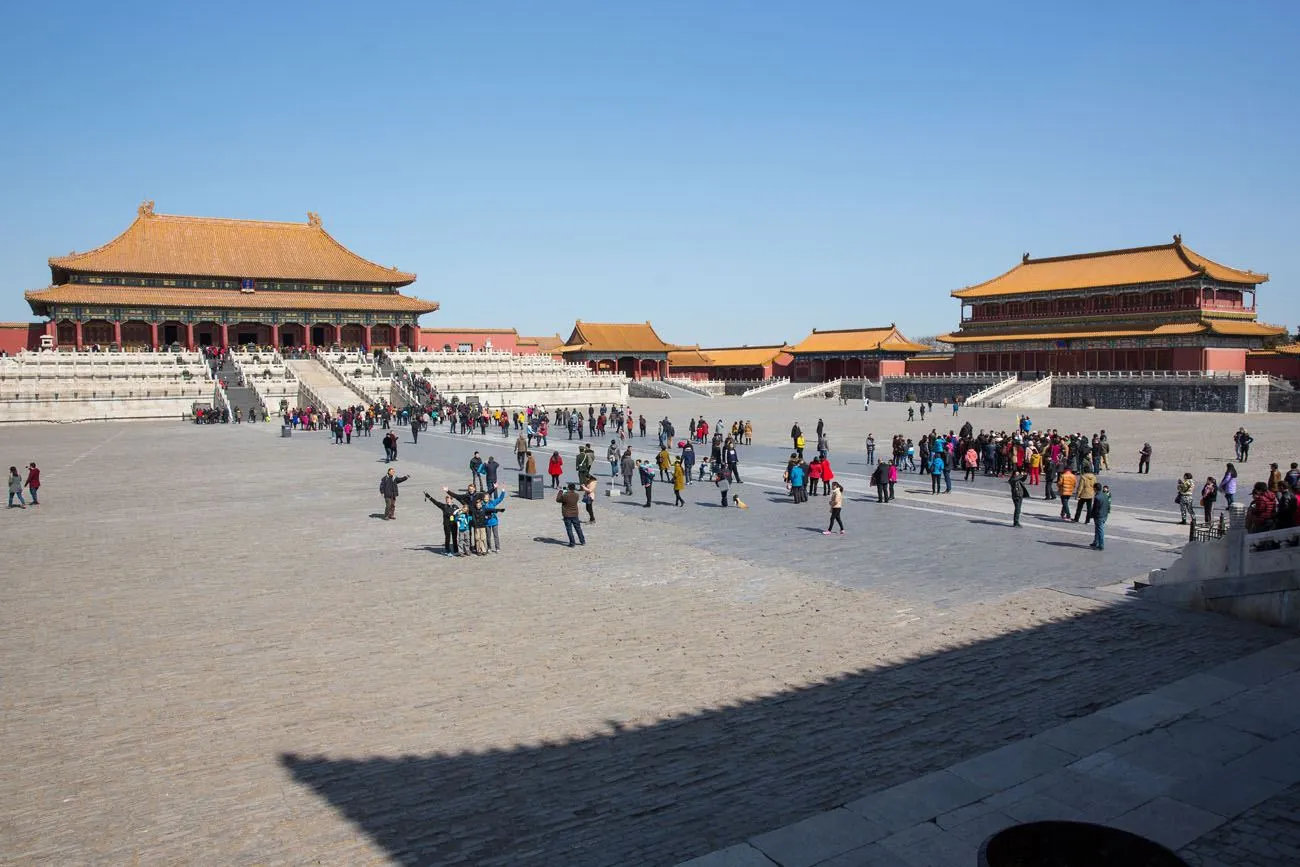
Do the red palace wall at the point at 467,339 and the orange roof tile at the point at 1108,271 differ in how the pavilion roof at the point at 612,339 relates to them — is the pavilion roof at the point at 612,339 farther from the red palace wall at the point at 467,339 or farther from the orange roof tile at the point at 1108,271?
the orange roof tile at the point at 1108,271

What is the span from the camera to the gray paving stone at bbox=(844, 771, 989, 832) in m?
6.24

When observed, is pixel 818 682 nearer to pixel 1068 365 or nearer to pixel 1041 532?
pixel 1041 532

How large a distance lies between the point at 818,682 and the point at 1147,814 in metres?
3.15

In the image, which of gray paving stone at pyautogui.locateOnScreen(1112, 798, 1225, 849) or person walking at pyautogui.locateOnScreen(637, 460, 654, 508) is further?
person walking at pyautogui.locateOnScreen(637, 460, 654, 508)

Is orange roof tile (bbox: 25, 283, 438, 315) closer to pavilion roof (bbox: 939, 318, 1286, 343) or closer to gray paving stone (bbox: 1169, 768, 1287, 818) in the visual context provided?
pavilion roof (bbox: 939, 318, 1286, 343)

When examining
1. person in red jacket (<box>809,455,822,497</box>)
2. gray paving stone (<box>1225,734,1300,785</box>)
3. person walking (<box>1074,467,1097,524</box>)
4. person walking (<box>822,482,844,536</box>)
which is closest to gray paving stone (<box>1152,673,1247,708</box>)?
gray paving stone (<box>1225,734,1300,785</box>)

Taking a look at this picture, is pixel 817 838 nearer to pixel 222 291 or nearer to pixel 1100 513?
pixel 1100 513

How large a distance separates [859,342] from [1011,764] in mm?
75042

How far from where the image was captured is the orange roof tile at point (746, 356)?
282 feet

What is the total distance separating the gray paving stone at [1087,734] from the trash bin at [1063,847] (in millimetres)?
3621

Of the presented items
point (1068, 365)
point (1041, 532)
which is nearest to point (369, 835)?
point (1041, 532)

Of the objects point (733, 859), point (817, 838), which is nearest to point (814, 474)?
point (817, 838)

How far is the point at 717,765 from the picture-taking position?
7.05 meters

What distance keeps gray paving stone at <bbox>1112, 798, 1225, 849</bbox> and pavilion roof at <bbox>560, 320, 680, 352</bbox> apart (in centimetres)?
7809
